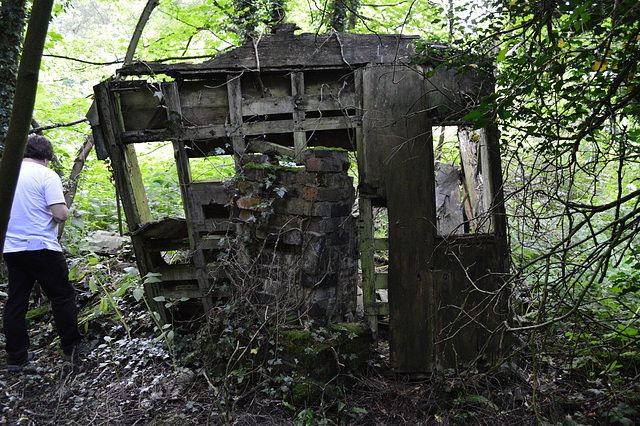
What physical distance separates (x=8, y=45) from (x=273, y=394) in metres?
4.66

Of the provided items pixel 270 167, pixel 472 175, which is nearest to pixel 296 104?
pixel 270 167

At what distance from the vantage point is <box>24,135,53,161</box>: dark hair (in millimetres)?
4031

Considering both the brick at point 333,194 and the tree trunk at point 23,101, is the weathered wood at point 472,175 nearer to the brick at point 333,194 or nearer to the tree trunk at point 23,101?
the brick at point 333,194

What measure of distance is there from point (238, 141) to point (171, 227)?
3.95ft

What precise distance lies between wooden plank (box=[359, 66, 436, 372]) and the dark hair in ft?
10.1

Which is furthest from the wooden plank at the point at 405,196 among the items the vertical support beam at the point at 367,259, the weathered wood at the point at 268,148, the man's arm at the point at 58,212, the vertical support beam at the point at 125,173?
the man's arm at the point at 58,212

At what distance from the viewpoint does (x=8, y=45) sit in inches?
185

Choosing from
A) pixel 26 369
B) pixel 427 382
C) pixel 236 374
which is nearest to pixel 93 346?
pixel 26 369

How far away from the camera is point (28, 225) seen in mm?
3887

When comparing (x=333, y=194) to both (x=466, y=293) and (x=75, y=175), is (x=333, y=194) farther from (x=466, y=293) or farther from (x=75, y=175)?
(x=75, y=175)

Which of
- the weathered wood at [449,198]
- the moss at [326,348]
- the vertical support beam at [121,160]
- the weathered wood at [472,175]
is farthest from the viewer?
the weathered wood at [449,198]

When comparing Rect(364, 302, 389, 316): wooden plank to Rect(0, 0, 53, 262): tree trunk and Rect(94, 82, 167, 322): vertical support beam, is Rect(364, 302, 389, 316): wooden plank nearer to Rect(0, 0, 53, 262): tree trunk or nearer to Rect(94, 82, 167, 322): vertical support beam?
Rect(94, 82, 167, 322): vertical support beam

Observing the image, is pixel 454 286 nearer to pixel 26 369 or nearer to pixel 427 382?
pixel 427 382

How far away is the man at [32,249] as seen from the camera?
152 inches
